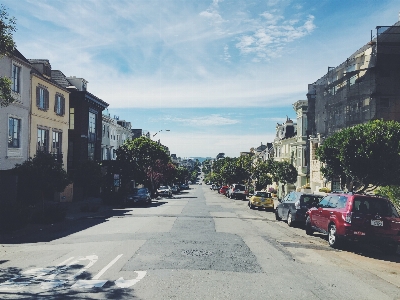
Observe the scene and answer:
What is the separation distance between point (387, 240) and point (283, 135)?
53.9 m

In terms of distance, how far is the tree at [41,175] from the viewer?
1986cm

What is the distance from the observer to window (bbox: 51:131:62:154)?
31.4m

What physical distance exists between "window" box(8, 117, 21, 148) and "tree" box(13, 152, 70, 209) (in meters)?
4.52

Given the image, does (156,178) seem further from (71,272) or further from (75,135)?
(71,272)

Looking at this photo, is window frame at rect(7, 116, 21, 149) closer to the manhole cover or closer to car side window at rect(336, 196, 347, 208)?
the manhole cover

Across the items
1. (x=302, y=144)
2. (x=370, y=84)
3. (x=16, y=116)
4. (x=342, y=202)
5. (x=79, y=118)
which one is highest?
(x=370, y=84)

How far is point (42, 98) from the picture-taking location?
1128 inches

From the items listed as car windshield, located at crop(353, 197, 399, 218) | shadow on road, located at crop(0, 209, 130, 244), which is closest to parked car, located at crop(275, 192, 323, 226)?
car windshield, located at crop(353, 197, 399, 218)

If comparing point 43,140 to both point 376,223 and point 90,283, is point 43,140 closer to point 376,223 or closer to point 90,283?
point 90,283

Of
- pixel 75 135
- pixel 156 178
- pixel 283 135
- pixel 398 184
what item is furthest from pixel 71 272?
pixel 283 135

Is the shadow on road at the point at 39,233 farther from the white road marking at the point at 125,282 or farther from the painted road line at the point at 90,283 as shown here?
the white road marking at the point at 125,282

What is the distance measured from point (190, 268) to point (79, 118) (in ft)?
109

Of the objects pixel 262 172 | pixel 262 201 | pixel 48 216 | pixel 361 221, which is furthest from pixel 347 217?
pixel 262 172

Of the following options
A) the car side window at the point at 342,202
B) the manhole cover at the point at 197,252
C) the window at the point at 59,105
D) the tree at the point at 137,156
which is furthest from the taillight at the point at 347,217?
the tree at the point at 137,156
